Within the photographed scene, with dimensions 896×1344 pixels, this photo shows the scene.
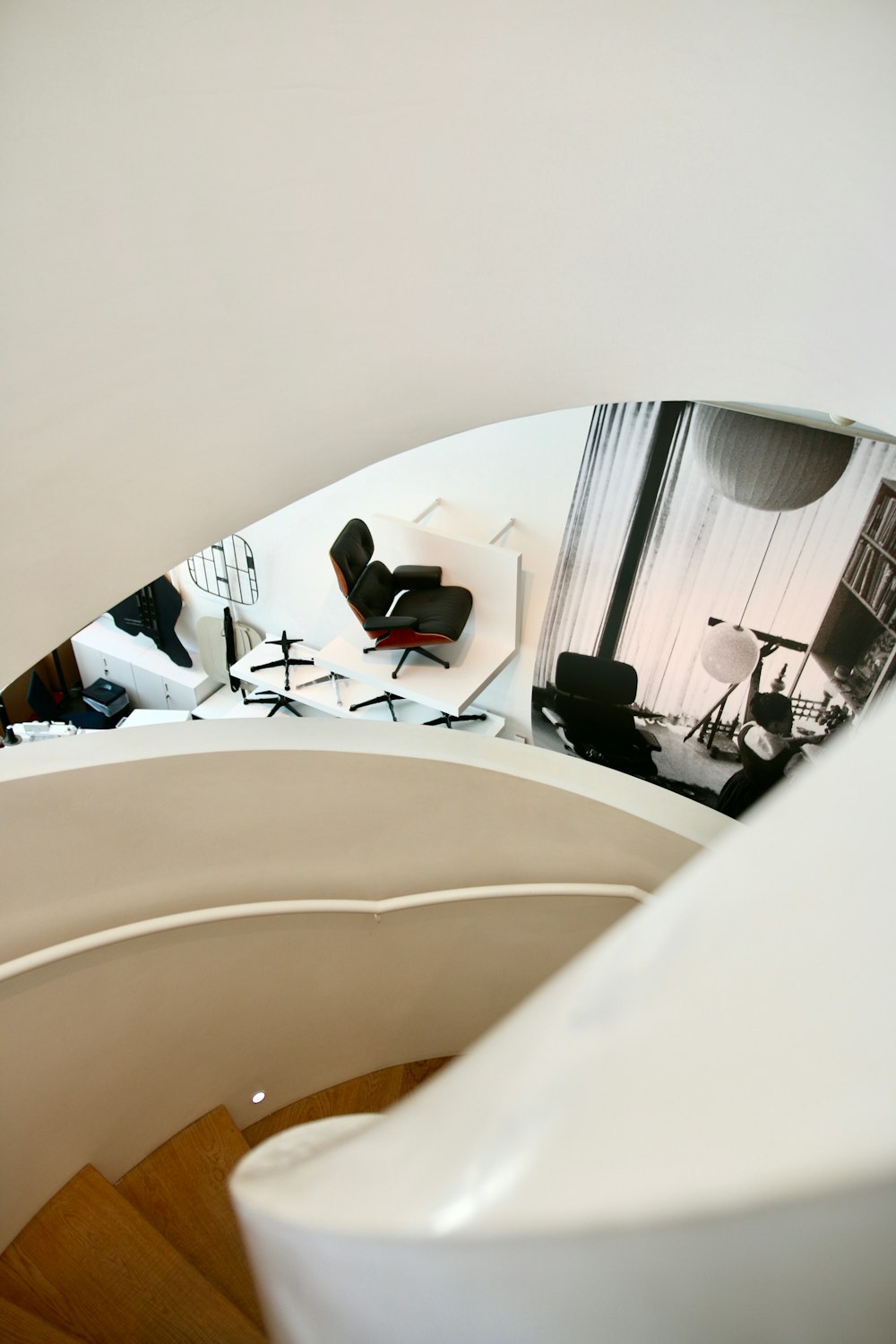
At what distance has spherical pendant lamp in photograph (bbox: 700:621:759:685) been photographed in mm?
5891

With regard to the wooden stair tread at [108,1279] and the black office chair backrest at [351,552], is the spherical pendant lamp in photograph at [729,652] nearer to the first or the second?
the black office chair backrest at [351,552]

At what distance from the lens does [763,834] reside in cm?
45

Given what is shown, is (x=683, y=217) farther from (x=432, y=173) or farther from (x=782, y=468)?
(x=782, y=468)

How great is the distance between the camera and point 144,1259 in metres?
3.41

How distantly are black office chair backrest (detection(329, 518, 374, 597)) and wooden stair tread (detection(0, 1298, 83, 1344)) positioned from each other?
14.2ft

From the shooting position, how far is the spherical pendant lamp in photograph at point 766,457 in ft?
17.2

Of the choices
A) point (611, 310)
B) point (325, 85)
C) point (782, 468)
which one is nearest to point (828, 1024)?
point (325, 85)

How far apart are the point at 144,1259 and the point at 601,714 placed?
455cm

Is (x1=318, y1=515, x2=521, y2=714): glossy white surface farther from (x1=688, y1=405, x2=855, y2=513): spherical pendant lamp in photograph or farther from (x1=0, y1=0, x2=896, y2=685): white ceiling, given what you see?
(x1=0, y1=0, x2=896, y2=685): white ceiling

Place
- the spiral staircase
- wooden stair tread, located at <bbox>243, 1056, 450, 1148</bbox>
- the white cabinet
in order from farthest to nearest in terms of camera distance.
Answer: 1. the white cabinet
2. wooden stair tread, located at <bbox>243, 1056, 450, 1148</bbox>
3. the spiral staircase

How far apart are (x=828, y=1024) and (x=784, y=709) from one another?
5.89 meters

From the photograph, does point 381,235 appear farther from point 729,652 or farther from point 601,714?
point 601,714

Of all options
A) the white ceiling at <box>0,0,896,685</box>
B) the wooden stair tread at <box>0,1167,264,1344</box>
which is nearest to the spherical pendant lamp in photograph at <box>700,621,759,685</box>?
the white ceiling at <box>0,0,896,685</box>

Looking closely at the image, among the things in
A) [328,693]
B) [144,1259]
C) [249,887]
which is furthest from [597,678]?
[144,1259]
